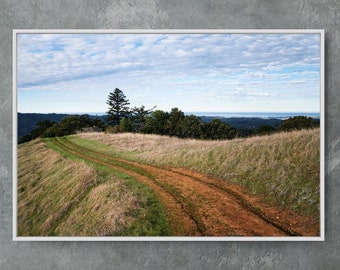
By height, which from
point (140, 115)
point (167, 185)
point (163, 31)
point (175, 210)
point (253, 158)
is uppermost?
point (163, 31)

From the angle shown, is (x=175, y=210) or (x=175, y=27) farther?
(x=175, y=27)

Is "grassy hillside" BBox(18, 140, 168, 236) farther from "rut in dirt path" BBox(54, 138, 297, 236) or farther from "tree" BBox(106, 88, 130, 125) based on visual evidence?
"tree" BBox(106, 88, 130, 125)

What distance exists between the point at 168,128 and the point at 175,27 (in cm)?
85

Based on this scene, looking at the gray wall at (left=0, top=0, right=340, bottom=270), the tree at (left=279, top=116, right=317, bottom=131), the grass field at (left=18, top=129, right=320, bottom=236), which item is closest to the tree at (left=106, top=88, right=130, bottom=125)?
the grass field at (left=18, top=129, right=320, bottom=236)

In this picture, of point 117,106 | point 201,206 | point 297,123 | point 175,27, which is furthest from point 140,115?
point 297,123

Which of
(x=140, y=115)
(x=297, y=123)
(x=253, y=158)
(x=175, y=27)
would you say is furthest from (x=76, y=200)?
(x=297, y=123)

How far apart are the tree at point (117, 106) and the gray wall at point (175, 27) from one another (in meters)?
0.60

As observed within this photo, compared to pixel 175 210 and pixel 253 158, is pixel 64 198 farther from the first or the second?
pixel 253 158

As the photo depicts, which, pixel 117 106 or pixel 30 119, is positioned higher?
pixel 117 106

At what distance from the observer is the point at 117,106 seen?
3.26 meters

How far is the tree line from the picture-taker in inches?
129

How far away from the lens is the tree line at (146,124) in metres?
3.27

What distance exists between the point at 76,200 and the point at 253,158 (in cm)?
150

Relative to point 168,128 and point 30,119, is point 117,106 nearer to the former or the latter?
point 168,128
